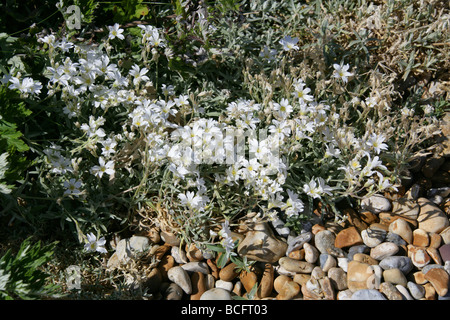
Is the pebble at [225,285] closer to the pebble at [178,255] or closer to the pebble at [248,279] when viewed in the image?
the pebble at [248,279]

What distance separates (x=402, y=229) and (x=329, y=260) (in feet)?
1.65

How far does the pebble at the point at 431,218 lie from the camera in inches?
117

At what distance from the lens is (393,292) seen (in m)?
2.54

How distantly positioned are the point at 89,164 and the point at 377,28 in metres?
2.16

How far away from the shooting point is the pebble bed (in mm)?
2645

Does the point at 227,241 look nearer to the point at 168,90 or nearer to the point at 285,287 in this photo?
the point at 285,287

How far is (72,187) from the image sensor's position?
2605mm

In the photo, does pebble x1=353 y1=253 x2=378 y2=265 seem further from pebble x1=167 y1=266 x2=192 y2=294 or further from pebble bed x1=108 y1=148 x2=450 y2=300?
pebble x1=167 y1=266 x2=192 y2=294

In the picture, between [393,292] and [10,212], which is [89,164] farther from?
[393,292]

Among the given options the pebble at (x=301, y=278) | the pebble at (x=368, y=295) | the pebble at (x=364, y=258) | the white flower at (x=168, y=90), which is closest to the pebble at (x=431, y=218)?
the pebble at (x=364, y=258)

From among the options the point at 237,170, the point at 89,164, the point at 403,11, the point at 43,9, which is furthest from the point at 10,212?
the point at 403,11

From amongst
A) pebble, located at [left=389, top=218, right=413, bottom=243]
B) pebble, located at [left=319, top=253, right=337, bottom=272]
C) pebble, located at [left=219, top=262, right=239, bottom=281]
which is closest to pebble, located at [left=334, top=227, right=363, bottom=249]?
pebble, located at [left=319, top=253, right=337, bottom=272]

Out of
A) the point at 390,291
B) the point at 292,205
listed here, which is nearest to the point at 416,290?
the point at 390,291

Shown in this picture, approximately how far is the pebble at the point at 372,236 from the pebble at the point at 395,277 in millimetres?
235
